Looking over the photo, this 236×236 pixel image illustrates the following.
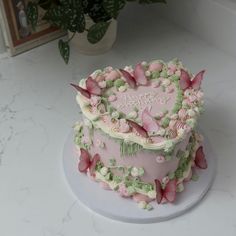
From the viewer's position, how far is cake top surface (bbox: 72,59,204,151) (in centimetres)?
75

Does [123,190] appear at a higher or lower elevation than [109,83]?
lower

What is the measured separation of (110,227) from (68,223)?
0.25 ft

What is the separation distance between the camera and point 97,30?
1007 mm

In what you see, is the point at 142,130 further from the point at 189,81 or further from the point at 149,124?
the point at 189,81

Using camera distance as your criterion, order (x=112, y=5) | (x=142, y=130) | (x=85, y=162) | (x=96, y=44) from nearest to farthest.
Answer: (x=142, y=130), (x=85, y=162), (x=112, y=5), (x=96, y=44)

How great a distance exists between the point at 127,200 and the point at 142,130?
6.3 inches

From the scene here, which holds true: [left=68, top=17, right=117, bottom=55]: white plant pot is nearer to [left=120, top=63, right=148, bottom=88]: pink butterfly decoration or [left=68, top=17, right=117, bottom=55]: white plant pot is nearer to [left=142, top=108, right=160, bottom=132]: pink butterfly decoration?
[left=120, top=63, right=148, bottom=88]: pink butterfly decoration

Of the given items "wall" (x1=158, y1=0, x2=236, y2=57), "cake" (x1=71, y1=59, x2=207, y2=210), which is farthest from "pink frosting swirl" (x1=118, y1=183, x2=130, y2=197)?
"wall" (x1=158, y1=0, x2=236, y2=57)

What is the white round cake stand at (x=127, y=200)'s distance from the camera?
2.67 ft

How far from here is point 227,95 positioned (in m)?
1.05

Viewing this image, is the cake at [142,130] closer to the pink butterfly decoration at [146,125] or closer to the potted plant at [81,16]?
the pink butterfly decoration at [146,125]

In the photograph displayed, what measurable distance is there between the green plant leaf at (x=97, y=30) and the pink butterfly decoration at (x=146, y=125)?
1.05 feet

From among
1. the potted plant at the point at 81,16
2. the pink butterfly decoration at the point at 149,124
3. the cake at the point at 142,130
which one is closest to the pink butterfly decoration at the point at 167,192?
the cake at the point at 142,130

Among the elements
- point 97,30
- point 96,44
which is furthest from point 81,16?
point 96,44
